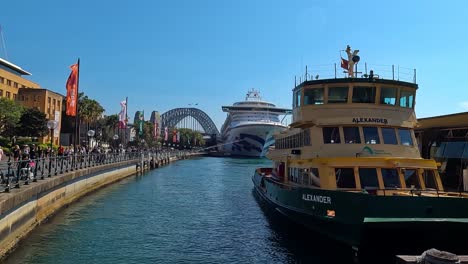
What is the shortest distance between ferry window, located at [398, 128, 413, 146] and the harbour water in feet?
18.2

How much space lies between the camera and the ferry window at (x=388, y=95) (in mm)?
19297

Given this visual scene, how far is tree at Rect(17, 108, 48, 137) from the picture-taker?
69562 millimetres

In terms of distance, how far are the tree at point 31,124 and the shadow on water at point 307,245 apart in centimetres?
5853

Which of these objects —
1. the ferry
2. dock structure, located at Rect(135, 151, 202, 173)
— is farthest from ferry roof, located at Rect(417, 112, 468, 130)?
dock structure, located at Rect(135, 151, 202, 173)

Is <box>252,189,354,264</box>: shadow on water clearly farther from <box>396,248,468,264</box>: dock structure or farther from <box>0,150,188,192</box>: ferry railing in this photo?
<box>0,150,188,192</box>: ferry railing

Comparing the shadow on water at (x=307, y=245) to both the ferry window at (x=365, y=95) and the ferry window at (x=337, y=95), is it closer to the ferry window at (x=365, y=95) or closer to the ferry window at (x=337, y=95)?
the ferry window at (x=337, y=95)

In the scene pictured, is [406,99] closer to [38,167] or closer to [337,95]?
[337,95]

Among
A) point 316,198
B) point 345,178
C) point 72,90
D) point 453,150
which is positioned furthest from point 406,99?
point 72,90

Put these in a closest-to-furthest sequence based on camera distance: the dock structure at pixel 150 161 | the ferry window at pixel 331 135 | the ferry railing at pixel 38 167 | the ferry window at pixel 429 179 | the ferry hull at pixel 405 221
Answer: the ferry hull at pixel 405 221
the ferry railing at pixel 38 167
the ferry window at pixel 429 179
the ferry window at pixel 331 135
the dock structure at pixel 150 161

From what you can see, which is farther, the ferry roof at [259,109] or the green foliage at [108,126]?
the ferry roof at [259,109]

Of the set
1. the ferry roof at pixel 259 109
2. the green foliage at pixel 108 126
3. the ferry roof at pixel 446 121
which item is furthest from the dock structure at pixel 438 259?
the ferry roof at pixel 259 109

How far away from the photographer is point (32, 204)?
64.2ft

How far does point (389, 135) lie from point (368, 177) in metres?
2.62

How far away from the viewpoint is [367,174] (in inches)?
682
